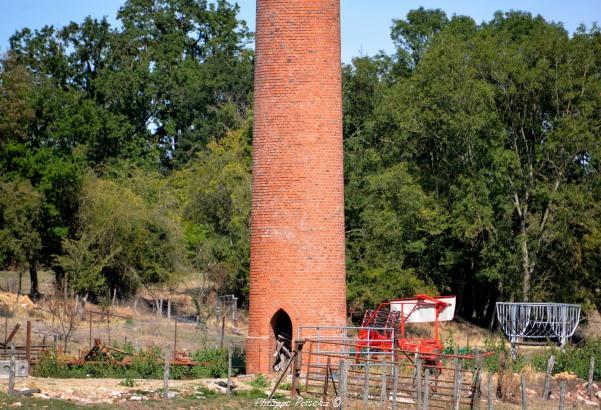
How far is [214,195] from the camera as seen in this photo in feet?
204

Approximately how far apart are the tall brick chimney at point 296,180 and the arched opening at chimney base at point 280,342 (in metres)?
0.05

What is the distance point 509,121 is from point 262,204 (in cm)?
2699

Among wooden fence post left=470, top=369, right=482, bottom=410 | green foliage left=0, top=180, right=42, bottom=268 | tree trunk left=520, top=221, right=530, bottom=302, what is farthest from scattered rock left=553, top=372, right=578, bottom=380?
green foliage left=0, top=180, right=42, bottom=268

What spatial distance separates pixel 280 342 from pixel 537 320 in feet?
74.3

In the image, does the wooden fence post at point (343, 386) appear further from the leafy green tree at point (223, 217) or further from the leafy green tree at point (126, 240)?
the leafy green tree at point (126, 240)

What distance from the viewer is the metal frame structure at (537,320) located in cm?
4891

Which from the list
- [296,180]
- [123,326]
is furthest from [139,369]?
[123,326]

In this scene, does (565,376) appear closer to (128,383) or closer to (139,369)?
(139,369)

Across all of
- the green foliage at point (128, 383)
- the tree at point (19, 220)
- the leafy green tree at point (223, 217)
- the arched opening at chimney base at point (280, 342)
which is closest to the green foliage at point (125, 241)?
the tree at point (19, 220)

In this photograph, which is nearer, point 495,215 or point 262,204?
point 262,204

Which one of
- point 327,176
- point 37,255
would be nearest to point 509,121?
point 37,255

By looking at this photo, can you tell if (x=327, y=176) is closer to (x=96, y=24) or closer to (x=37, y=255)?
(x=37, y=255)

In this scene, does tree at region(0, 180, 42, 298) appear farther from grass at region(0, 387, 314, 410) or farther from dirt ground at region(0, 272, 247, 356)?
grass at region(0, 387, 314, 410)

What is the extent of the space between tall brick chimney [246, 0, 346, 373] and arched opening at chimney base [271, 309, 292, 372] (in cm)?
5
